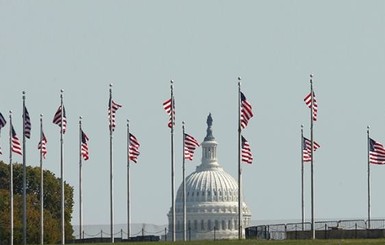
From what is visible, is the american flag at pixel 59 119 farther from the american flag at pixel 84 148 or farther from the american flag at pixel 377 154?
the american flag at pixel 377 154

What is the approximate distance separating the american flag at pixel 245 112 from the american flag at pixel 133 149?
662 inches

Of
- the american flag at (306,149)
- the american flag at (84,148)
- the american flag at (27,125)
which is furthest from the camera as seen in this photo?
the american flag at (84,148)

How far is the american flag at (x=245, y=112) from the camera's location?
369ft

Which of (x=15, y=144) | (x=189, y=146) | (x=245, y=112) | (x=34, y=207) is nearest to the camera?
(x=245, y=112)

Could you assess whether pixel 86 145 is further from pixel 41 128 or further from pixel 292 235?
pixel 292 235

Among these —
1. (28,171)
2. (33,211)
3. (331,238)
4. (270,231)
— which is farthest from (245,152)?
(28,171)

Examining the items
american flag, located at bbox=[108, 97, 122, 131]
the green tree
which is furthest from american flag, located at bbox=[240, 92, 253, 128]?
the green tree

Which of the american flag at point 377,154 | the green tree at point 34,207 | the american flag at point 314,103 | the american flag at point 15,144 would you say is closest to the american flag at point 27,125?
the american flag at point 15,144

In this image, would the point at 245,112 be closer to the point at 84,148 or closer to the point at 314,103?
the point at 314,103

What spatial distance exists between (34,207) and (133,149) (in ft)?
161

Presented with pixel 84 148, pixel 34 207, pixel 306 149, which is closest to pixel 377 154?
pixel 306 149

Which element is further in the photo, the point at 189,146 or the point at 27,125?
the point at 189,146

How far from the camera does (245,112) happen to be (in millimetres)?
112562

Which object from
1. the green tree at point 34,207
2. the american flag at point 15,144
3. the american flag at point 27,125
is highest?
the american flag at point 27,125
